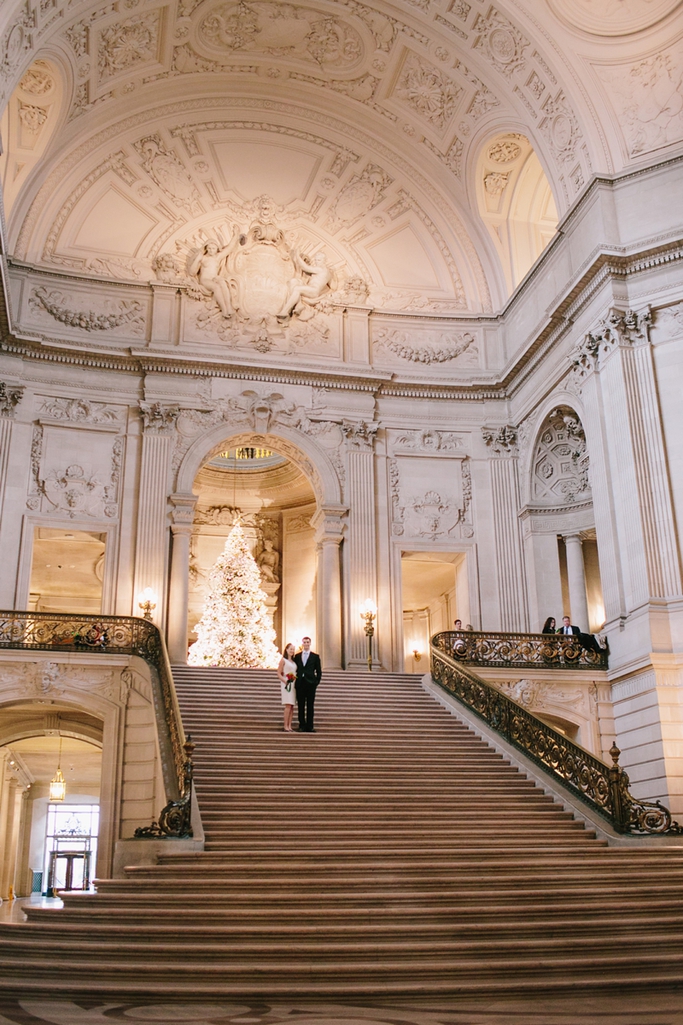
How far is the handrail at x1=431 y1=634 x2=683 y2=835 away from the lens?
34.3 ft

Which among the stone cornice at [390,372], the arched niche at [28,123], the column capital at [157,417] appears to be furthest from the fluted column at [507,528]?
the arched niche at [28,123]

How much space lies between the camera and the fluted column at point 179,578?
60.7 ft

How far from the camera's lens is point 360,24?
→ 2005 cm

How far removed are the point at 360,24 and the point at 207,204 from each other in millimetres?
4839

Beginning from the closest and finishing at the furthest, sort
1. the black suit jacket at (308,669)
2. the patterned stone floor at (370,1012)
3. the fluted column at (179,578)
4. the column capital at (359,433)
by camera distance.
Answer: the patterned stone floor at (370,1012), the black suit jacket at (308,669), the fluted column at (179,578), the column capital at (359,433)

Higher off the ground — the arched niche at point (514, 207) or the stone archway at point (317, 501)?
the arched niche at point (514, 207)

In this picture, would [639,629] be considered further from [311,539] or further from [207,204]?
[207,204]

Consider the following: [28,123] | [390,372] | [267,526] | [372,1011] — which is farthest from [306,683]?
[28,123]

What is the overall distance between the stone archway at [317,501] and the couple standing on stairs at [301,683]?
211 inches

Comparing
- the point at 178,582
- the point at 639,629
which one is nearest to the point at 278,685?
the point at 178,582

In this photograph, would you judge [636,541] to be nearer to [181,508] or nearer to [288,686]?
[288,686]

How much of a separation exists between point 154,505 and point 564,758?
10.4 meters

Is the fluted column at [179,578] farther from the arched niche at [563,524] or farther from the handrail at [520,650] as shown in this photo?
the arched niche at [563,524]

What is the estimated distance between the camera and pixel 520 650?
16.6 m
